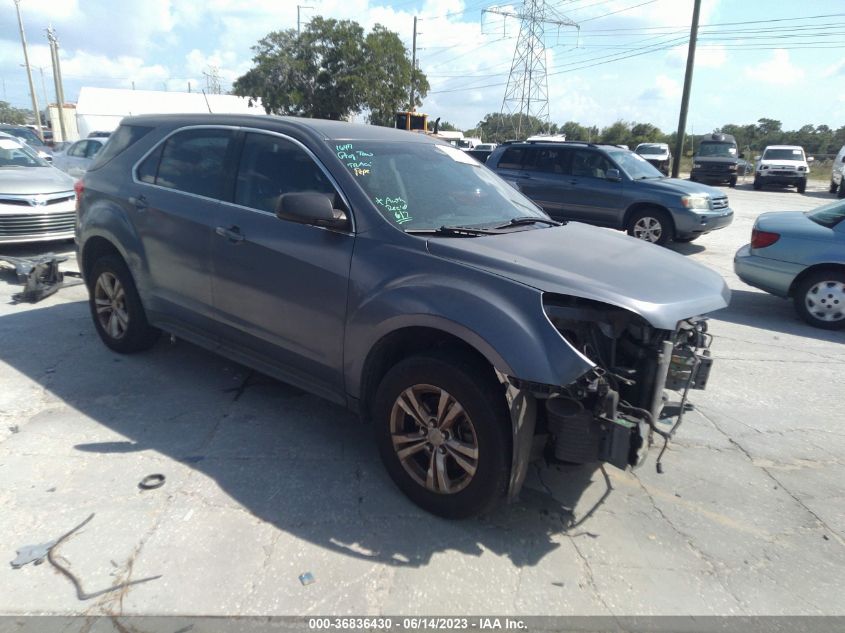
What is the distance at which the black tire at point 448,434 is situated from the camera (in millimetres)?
2959

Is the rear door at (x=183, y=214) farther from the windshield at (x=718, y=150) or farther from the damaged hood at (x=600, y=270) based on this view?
the windshield at (x=718, y=150)

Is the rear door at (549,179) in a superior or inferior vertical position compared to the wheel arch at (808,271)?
superior

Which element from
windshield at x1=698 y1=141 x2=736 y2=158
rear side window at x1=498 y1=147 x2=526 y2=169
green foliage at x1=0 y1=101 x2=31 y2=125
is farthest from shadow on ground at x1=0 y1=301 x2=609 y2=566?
green foliage at x1=0 y1=101 x2=31 y2=125

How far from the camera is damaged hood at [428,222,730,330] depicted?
9.79 ft

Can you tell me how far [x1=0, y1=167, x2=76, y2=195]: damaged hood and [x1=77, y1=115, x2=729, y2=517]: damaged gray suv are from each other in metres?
5.06

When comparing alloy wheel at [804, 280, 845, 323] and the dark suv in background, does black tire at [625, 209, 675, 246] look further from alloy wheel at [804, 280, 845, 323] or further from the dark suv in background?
the dark suv in background

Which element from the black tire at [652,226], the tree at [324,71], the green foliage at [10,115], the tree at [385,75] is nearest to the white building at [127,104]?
the tree at [324,71]

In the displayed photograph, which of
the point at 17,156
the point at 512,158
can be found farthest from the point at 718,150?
the point at 17,156

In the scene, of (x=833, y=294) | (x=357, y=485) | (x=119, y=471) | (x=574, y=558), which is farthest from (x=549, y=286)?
(x=833, y=294)

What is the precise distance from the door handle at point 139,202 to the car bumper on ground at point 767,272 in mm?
6505

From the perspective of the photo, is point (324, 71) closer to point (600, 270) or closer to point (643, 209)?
point (643, 209)

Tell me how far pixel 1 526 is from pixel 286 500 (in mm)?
1367

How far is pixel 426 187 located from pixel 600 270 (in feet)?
4.01

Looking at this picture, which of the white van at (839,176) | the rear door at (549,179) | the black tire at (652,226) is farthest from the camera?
the white van at (839,176)
